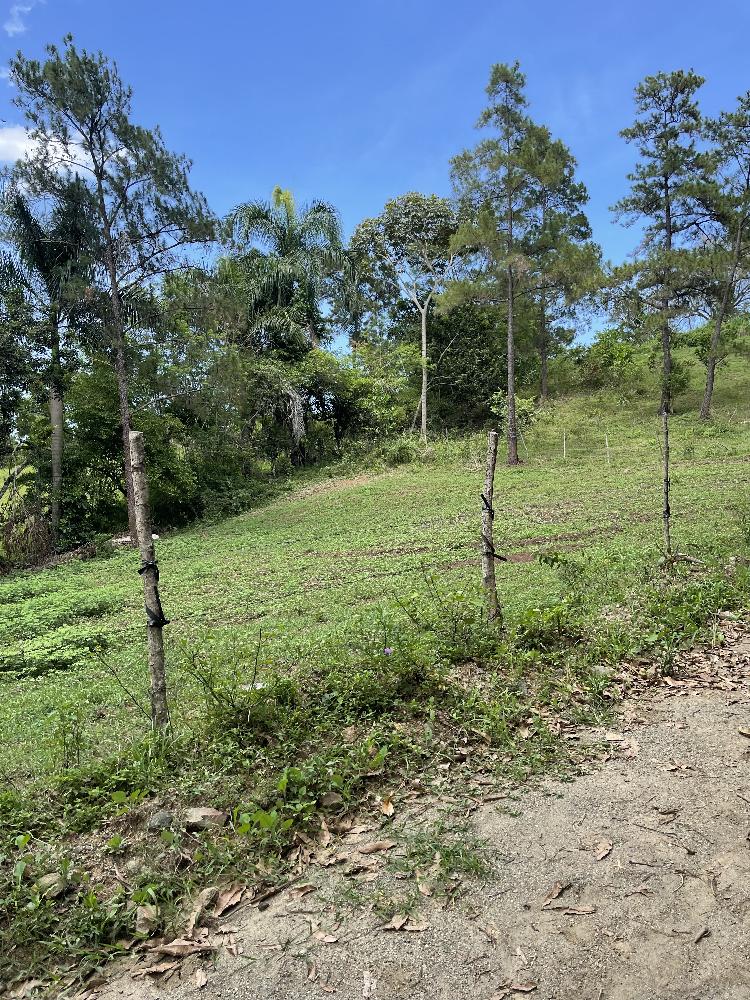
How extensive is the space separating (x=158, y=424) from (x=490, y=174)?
1342cm

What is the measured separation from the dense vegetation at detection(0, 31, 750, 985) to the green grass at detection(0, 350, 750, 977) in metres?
0.03

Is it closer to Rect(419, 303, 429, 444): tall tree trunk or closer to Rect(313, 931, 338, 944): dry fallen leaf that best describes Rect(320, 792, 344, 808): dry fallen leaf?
Rect(313, 931, 338, 944): dry fallen leaf

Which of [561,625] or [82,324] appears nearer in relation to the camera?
[561,625]

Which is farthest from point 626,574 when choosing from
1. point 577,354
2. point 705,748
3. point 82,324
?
point 577,354

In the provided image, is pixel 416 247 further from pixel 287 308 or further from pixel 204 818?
pixel 204 818

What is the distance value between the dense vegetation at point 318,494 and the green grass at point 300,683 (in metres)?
0.03

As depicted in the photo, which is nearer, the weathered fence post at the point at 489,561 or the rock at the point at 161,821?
the rock at the point at 161,821

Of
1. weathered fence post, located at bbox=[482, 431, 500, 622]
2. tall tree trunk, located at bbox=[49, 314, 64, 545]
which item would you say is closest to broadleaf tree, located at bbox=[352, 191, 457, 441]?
tall tree trunk, located at bbox=[49, 314, 64, 545]

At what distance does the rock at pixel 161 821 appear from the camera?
3.18 m

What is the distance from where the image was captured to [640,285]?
22.9 meters

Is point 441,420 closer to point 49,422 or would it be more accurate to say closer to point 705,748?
point 49,422

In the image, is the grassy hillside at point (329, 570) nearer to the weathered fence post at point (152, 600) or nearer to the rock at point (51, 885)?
the weathered fence post at point (152, 600)

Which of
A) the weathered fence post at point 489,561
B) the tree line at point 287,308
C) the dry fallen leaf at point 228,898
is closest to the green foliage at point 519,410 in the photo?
the tree line at point 287,308

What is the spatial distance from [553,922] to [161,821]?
194cm
